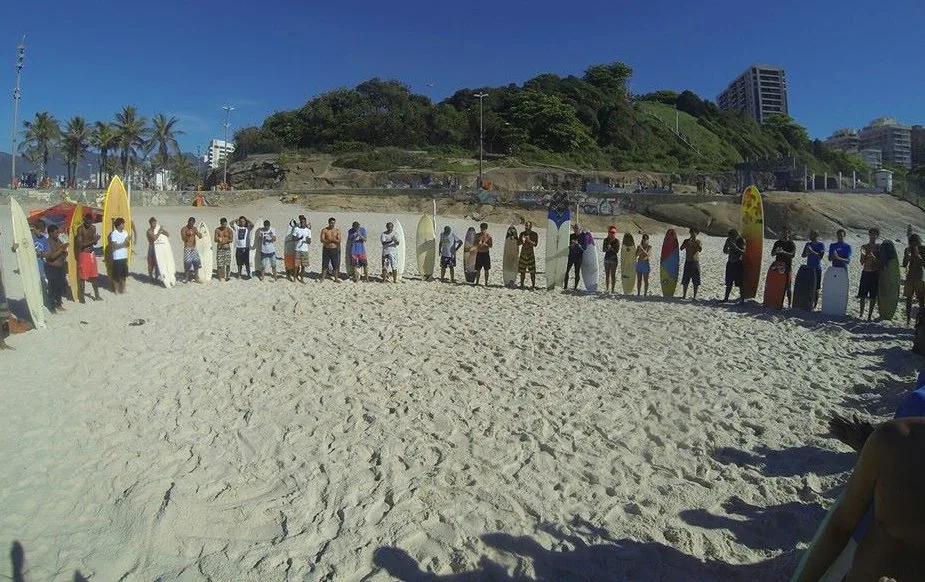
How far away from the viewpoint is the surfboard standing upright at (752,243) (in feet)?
34.4

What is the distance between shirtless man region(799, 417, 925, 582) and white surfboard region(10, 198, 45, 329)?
9.81 meters

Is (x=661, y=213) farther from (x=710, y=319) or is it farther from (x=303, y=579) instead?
(x=303, y=579)

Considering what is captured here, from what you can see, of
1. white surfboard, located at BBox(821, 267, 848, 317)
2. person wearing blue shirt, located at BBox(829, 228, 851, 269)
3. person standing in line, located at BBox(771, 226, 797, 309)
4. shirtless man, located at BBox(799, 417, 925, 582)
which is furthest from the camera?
person standing in line, located at BBox(771, 226, 797, 309)

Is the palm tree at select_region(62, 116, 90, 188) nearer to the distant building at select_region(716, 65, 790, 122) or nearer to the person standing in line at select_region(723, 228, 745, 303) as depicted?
the person standing in line at select_region(723, 228, 745, 303)

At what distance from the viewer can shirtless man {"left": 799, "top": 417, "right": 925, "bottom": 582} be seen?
5.41ft

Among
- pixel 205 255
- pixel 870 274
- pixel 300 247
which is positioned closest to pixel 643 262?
pixel 870 274

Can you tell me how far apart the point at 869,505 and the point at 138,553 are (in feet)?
13.1

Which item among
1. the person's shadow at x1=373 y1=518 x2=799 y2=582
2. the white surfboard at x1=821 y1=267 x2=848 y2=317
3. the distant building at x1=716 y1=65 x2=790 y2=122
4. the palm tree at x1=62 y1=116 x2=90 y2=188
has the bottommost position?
the person's shadow at x1=373 y1=518 x2=799 y2=582

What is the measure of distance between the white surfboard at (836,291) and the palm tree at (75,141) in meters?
64.6

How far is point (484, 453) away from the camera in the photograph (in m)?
4.80

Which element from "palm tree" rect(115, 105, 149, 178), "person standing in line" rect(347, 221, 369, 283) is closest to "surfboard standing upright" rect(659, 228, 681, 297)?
"person standing in line" rect(347, 221, 369, 283)

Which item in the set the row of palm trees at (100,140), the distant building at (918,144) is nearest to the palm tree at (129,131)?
the row of palm trees at (100,140)

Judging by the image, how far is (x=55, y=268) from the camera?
936 cm

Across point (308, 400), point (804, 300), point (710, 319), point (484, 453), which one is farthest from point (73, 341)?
point (804, 300)
